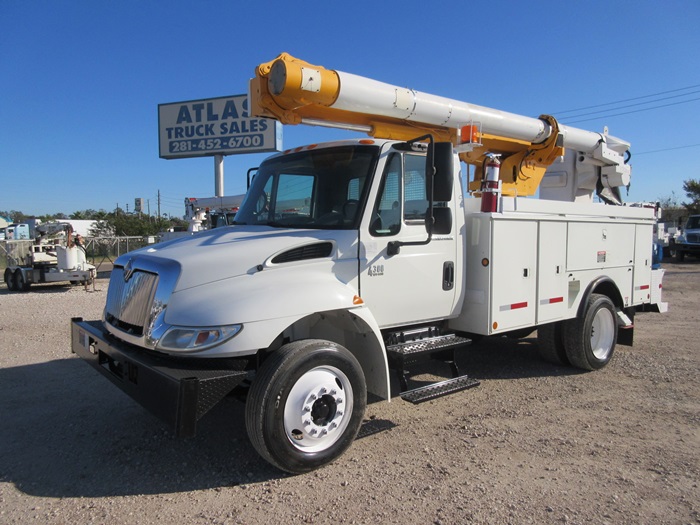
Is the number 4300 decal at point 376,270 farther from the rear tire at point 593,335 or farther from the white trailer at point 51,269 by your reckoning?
the white trailer at point 51,269

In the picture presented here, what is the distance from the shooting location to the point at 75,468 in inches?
150

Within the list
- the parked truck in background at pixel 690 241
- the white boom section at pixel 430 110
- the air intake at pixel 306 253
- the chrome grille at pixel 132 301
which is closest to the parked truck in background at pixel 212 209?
the white boom section at pixel 430 110

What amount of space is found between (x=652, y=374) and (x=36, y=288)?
17.3 meters

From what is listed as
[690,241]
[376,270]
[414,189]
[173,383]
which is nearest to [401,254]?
[376,270]

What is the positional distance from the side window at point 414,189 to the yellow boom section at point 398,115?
0.68 metres

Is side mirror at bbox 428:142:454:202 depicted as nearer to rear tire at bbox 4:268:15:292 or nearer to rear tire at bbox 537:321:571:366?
rear tire at bbox 537:321:571:366

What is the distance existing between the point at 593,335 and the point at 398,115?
388 centimetres

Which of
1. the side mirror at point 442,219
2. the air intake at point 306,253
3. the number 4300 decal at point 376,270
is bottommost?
the number 4300 decal at point 376,270

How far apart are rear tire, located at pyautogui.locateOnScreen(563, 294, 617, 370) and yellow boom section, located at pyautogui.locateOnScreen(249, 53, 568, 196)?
1.71 meters

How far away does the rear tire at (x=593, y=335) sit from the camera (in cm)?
612

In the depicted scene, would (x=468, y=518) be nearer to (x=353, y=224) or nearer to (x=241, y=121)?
(x=353, y=224)

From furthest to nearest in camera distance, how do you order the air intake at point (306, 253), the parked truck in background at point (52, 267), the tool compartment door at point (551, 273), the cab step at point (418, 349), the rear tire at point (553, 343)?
the parked truck in background at point (52, 267) < the rear tire at point (553, 343) < the tool compartment door at point (551, 273) < the cab step at point (418, 349) < the air intake at point (306, 253)

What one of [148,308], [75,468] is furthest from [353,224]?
[75,468]

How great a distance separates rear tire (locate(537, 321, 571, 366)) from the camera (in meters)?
6.26
